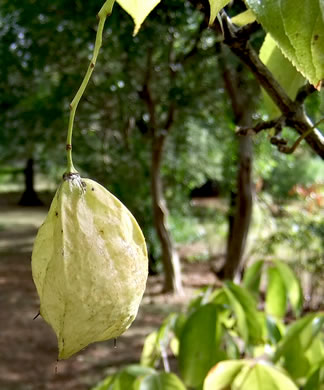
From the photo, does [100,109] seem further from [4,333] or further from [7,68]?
[4,333]

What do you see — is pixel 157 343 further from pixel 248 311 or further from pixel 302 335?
pixel 302 335

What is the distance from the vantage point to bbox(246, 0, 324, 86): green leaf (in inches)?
12.2

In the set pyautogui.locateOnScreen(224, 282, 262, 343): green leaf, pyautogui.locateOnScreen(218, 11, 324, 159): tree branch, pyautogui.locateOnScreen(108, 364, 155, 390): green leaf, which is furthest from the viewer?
pyautogui.locateOnScreen(224, 282, 262, 343): green leaf

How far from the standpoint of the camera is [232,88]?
14.2ft

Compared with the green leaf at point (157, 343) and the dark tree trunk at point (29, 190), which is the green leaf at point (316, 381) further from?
the dark tree trunk at point (29, 190)

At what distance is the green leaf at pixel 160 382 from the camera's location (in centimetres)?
87

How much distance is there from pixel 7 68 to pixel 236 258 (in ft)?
8.53

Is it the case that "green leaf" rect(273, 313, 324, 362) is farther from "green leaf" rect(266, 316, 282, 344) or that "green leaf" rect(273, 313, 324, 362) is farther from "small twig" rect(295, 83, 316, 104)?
"small twig" rect(295, 83, 316, 104)

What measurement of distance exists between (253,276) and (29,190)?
10.1m

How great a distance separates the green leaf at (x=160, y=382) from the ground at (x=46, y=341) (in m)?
1.85

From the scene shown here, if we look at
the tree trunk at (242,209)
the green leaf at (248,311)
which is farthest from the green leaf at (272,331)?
the tree trunk at (242,209)

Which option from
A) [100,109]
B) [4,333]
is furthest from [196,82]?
[4,333]

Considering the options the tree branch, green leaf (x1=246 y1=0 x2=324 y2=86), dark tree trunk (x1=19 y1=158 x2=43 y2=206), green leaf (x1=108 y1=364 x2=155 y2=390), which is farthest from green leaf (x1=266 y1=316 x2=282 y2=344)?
dark tree trunk (x1=19 y1=158 x2=43 y2=206)

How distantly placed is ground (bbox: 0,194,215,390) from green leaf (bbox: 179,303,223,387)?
69.6 inches
